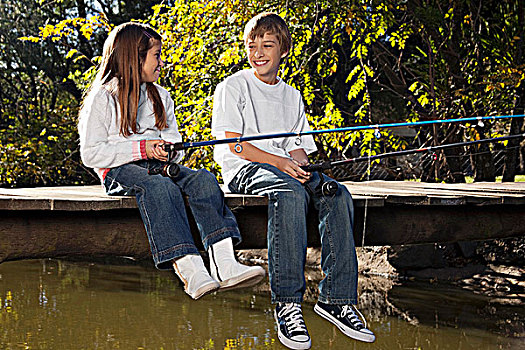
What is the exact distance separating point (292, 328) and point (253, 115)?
989 millimetres

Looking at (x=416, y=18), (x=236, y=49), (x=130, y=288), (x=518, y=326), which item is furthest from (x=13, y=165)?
(x=518, y=326)

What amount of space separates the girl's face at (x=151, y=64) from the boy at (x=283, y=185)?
304 millimetres

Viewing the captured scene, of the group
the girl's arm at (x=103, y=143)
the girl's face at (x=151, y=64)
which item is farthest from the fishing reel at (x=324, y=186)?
the girl's face at (x=151, y=64)

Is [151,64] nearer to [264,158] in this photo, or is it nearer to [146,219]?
[264,158]

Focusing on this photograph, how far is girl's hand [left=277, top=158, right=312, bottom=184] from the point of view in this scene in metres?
3.04

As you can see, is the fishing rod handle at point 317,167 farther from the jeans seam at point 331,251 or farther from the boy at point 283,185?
the jeans seam at point 331,251

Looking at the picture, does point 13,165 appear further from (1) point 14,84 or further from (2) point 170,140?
(2) point 170,140

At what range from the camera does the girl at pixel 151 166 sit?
106 inches

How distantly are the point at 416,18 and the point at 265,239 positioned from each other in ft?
12.5

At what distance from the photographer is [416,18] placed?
21.0 ft

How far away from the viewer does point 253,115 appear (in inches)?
128

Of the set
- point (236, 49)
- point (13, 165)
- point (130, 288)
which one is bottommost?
point (130, 288)

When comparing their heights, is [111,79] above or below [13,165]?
above

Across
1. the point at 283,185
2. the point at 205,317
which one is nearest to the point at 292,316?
the point at 283,185
